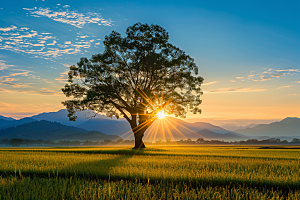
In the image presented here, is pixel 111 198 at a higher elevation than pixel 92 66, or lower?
lower

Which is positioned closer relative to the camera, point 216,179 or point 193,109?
point 216,179

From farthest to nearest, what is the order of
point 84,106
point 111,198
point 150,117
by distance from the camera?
point 150,117 < point 84,106 < point 111,198

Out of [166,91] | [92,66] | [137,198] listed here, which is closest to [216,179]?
[137,198]

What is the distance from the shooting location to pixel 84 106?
115 feet

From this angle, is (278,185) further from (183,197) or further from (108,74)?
(108,74)

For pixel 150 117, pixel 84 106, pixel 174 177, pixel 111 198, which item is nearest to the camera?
pixel 111 198

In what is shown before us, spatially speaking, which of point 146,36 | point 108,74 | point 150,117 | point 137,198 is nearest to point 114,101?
point 108,74

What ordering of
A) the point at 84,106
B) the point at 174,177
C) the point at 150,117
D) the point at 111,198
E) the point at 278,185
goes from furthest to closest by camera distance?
the point at 150,117 < the point at 84,106 < the point at 174,177 < the point at 278,185 < the point at 111,198

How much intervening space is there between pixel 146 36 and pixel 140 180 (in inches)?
1207

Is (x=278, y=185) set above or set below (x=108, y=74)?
below

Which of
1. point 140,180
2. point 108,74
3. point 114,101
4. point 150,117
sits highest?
point 108,74

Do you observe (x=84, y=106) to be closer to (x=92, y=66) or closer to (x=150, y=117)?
(x=92, y=66)

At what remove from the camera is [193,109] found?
120 ft

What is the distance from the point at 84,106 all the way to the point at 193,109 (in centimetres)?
1929
